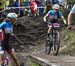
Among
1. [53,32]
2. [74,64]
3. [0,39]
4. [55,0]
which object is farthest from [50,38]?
[55,0]

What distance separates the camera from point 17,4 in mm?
27203

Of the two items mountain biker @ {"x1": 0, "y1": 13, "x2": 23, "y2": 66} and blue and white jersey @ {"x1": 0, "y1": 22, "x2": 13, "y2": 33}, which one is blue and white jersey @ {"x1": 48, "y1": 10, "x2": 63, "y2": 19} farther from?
blue and white jersey @ {"x1": 0, "y1": 22, "x2": 13, "y2": 33}

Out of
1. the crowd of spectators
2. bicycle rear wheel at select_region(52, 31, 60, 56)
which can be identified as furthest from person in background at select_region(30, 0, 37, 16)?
bicycle rear wheel at select_region(52, 31, 60, 56)

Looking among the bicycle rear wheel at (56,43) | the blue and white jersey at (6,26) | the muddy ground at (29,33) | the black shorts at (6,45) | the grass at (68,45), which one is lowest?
the muddy ground at (29,33)

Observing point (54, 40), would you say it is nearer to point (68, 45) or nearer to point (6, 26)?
point (68, 45)

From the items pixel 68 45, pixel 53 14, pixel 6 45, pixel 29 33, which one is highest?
pixel 6 45

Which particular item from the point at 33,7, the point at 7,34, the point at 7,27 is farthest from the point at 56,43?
the point at 33,7

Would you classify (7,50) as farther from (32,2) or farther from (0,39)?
(32,2)

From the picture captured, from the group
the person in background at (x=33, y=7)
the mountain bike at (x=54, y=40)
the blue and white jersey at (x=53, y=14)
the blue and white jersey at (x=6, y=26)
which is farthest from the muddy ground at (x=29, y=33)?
the blue and white jersey at (x=6, y=26)

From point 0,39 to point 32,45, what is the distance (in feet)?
39.9

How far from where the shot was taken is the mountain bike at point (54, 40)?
57.9 feet

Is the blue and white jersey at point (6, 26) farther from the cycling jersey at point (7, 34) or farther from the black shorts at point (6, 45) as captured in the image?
the black shorts at point (6, 45)

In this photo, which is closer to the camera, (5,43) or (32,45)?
(5,43)

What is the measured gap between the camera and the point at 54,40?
59.1ft
